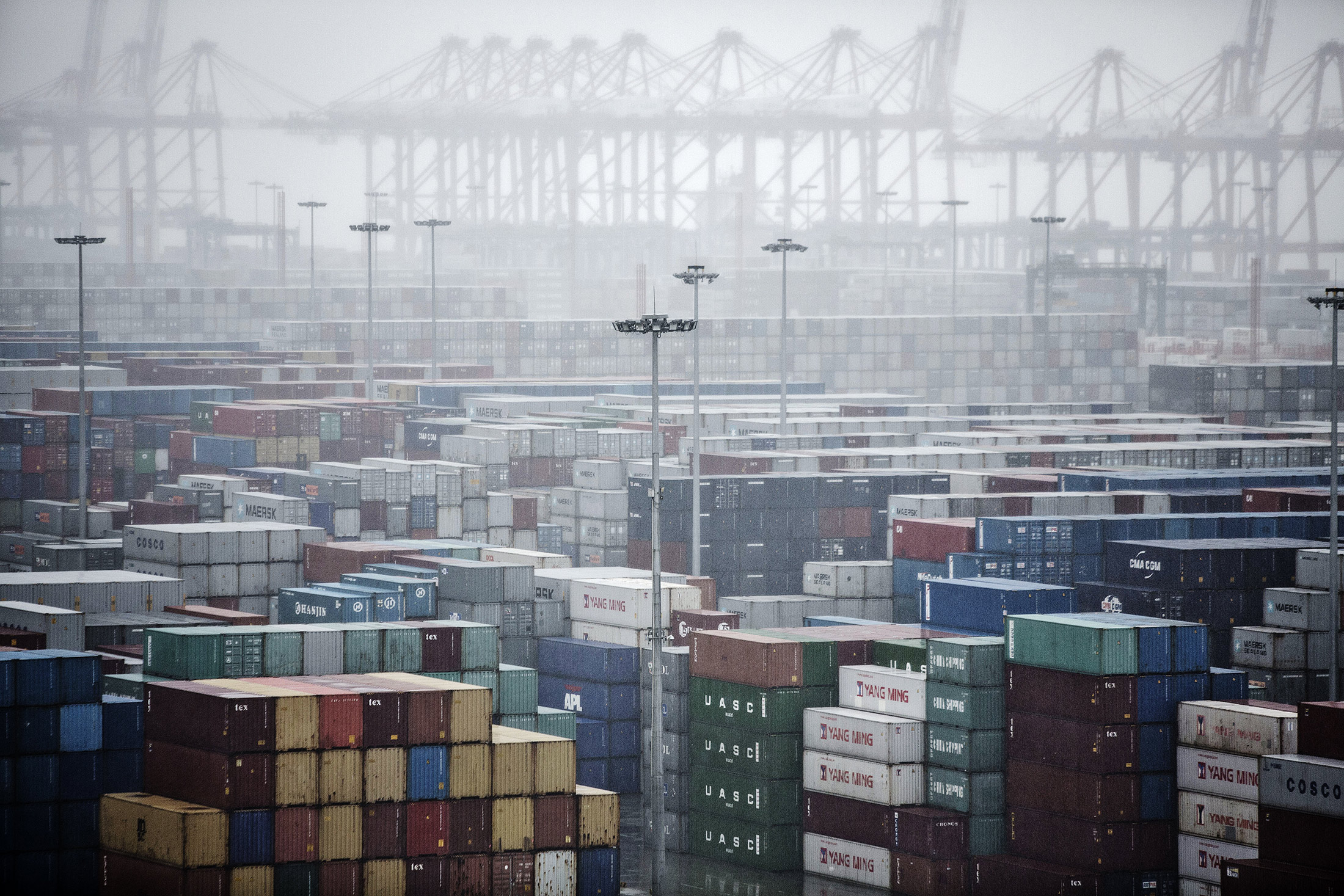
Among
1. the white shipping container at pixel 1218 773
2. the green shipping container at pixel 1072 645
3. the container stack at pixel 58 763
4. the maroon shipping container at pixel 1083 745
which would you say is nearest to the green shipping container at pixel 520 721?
the container stack at pixel 58 763

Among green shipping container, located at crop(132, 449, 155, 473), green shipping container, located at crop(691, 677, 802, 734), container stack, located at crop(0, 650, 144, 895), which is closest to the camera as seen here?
container stack, located at crop(0, 650, 144, 895)

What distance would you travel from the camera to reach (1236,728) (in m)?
30.5

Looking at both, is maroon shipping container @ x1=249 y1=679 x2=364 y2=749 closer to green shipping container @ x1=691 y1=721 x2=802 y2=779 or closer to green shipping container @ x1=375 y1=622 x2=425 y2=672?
green shipping container @ x1=375 y1=622 x2=425 y2=672

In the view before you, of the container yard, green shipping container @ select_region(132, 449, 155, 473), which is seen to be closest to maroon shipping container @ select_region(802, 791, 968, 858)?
the container yard

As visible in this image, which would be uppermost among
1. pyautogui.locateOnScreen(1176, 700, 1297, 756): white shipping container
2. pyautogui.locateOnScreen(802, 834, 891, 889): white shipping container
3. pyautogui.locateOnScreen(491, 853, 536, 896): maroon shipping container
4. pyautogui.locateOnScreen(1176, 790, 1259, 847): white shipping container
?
pyautogui.locateOnScreen(1176, 700, 1297, 756): white shipping container

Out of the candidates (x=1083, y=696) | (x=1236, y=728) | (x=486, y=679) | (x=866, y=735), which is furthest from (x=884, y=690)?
(x=486, y=679)

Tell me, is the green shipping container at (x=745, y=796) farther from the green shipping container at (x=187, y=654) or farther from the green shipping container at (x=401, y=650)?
the green shipping container at (x=187, y=654)

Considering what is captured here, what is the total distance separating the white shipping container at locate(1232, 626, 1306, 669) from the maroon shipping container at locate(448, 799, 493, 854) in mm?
17308

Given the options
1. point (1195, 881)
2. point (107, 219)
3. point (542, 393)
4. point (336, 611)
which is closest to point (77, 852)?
point (336, 611)

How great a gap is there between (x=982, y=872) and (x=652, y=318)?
11063mm

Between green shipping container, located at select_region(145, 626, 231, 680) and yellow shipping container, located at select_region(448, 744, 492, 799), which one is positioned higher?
green shipping container, located at select_region(145, 626, 231, 680)

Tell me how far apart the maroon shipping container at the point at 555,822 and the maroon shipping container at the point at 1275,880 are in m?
9.71

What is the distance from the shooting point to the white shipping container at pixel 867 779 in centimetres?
3297

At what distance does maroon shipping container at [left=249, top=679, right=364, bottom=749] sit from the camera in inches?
1114
